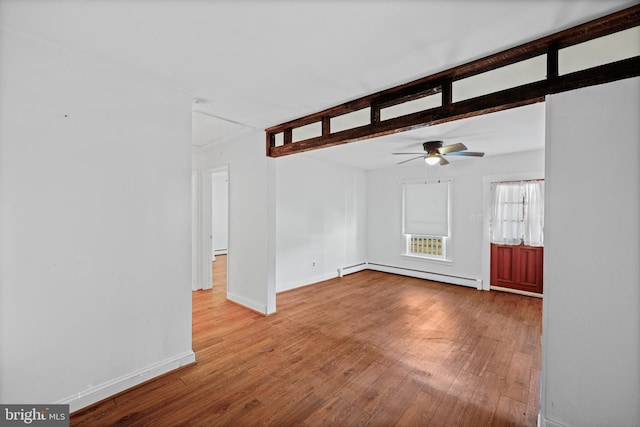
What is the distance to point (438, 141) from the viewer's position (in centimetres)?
412

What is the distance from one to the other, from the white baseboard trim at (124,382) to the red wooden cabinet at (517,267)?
523 centimetres

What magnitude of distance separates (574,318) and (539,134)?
304 centimetres

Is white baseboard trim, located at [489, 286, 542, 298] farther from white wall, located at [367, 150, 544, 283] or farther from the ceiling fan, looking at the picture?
the ceiling fan

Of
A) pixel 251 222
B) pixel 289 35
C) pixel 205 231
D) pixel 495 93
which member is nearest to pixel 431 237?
pixel 251 222

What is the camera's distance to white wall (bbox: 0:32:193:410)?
174 centimetres

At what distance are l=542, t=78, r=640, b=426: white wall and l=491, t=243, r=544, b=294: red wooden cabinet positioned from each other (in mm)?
3698

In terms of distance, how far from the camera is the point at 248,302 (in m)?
4.06

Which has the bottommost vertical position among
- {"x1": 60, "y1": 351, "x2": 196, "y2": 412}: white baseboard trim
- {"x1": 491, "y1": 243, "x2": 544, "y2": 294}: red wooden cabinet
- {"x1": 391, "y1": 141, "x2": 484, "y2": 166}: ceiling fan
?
{"x1": 60, "y1": 351, "x2": 196, "y2": 412}: white baseboard trim

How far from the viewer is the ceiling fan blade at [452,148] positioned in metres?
3.70

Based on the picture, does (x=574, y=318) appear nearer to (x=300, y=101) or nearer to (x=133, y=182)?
(x=300, y=101)

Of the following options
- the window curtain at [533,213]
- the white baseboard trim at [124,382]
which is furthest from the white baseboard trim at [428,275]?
the white baseboard trim at [124,382]

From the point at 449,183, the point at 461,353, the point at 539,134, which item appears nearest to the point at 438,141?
the point at 539,134

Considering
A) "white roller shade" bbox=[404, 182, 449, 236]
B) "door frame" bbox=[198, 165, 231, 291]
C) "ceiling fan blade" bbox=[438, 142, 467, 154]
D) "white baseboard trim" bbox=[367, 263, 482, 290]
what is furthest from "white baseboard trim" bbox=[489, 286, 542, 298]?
"door frame" bbox=[198, 165, 231, 291]

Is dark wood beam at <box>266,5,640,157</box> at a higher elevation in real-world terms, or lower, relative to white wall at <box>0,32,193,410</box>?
higher
